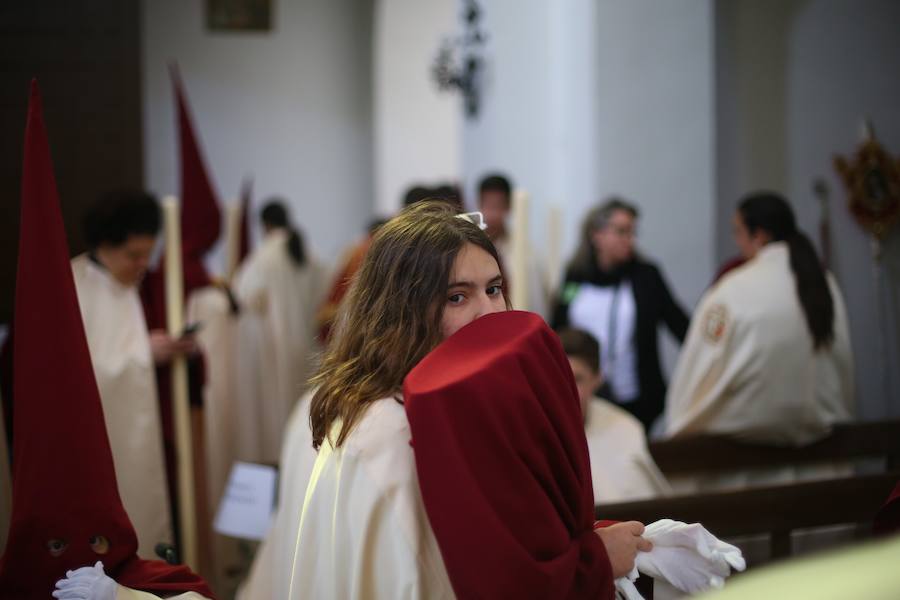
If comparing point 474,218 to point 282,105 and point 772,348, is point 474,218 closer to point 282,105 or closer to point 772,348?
point 772,348

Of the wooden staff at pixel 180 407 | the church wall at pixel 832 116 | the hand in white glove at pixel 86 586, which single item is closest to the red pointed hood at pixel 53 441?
the hand in white glove at pixel 86 586

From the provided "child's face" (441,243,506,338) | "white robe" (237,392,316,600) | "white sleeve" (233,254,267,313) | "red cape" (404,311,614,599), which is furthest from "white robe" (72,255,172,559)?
"white sleeve" (233,254,267,313)

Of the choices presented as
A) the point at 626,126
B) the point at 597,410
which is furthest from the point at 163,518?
the point at 626,126

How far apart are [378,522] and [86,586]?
0.57 m

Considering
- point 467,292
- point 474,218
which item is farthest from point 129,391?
point 467,292

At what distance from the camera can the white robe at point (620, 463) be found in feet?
10.5

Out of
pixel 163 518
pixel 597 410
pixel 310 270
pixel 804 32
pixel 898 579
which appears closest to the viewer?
pixel 898 579

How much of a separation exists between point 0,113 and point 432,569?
12.3 ft

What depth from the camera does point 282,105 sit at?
39.2 feet

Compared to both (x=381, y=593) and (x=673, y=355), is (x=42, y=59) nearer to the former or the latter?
(x=673, y=355)

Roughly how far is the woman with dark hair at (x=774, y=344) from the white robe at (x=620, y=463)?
48 cm

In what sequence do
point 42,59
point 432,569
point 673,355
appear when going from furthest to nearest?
point 673,355 → point 42,59 → point 432,569

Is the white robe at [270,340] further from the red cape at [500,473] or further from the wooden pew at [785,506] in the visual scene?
the red cape at [500,473]

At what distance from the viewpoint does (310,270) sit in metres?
7.92
